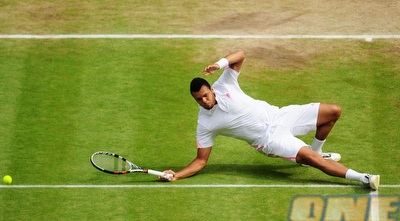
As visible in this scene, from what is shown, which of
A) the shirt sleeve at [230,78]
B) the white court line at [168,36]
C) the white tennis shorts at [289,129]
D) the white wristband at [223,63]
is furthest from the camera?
the white court line at [168,36]

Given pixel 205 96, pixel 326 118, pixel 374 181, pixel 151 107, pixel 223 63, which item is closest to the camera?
pixel 374 181

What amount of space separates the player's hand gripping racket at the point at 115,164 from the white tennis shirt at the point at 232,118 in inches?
35.8

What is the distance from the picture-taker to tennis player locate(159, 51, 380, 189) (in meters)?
14.3

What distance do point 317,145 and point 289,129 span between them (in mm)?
524

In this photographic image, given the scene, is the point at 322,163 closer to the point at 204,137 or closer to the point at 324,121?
the point at 324,121

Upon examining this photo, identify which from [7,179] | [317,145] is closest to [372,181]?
[317,145]

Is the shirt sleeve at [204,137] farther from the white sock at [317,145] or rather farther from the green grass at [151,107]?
the white sock at [317,145]

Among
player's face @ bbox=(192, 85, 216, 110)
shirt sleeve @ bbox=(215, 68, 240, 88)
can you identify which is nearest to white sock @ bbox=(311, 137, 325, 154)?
shirt sleeve @ bbox=(215, 68, 240, 88)

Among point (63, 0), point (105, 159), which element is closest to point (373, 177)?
point (105, 159)

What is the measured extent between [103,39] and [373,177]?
23.3 ft

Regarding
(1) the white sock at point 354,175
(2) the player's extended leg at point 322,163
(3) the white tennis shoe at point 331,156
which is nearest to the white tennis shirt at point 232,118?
(2) the player's extended leg at point 322,163

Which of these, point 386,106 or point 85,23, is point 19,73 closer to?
point 85,23

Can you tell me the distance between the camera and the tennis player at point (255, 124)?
1431 cm

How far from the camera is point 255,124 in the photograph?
14.5 m
